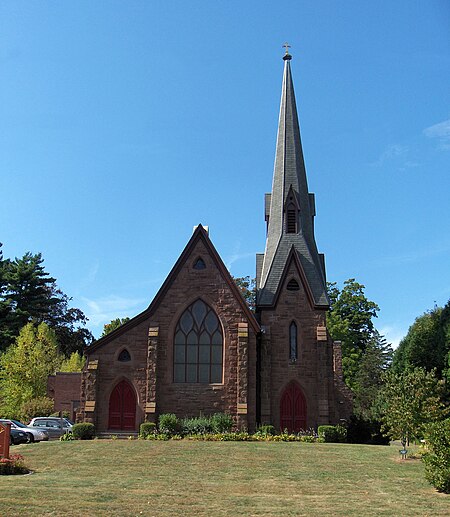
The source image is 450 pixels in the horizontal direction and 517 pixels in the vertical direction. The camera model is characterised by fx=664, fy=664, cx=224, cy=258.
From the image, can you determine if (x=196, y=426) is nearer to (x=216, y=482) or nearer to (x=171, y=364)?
(x=171, y=364)

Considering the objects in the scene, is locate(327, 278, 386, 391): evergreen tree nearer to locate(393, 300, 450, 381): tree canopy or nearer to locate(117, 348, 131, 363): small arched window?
locate(393, 300, 450, 381): tree canopy

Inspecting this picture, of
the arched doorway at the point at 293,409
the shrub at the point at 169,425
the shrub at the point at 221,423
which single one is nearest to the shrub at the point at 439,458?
the shrub at the point at 221,423

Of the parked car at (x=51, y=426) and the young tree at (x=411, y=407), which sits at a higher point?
Answer: the young tree at (x=411, y=407)

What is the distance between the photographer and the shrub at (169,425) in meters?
31.6

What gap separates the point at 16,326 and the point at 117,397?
1243 inches

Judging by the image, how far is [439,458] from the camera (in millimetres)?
15930

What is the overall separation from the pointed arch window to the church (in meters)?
3.16

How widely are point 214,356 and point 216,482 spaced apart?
55.4ft

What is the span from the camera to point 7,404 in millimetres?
48094

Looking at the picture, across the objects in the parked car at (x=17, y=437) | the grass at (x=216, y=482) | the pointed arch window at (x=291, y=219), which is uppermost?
the pointed arch window at (x=291, y=219)

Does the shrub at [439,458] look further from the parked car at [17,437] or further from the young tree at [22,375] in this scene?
the young tree at [22,375]

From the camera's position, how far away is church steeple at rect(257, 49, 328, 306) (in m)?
36.8

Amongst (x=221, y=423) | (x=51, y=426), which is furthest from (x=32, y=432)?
(x=221, y=423)

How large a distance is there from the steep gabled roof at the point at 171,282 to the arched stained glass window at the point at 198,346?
1583 mm
